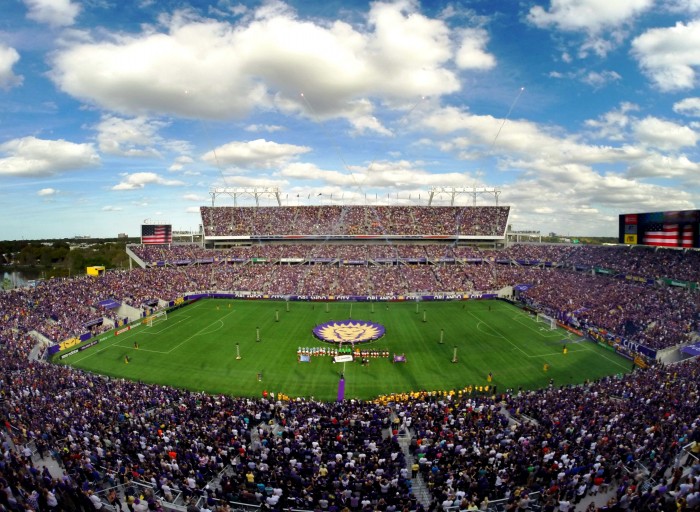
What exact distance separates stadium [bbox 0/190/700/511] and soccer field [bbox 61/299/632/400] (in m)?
0.25

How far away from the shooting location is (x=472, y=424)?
19.5m

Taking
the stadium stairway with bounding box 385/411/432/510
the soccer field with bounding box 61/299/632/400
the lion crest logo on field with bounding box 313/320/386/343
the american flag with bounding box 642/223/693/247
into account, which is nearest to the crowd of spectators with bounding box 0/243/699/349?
the american flag with bounding box 642/223/693/247

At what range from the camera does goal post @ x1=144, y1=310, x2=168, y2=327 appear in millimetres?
46291

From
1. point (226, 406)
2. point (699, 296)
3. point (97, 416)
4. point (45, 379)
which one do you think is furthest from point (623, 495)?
point (699, 296)

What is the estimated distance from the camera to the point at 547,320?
45.8 meters

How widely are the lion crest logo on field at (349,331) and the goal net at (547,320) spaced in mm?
18451

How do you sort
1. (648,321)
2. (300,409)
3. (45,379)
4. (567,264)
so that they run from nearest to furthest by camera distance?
(300,409) → (45,379) → (648,321) → (567,264)

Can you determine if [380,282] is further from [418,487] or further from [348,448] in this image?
[418,487]

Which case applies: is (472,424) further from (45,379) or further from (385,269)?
(385,269)

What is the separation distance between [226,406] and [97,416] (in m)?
6.39

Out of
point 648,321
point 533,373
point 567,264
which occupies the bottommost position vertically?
point 533,373

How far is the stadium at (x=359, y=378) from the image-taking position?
14.6 metres

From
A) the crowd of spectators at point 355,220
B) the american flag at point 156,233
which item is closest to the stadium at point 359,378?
the american flag at point 156,233

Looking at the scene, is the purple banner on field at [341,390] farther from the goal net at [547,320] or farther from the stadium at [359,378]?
the goal net at [547,320]
